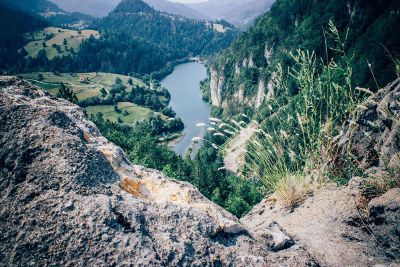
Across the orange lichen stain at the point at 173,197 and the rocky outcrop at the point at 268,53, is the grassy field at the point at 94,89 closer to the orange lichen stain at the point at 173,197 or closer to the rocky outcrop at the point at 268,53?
the rocky outcrop at the point at 268,53

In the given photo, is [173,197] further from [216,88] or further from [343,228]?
[216,88]

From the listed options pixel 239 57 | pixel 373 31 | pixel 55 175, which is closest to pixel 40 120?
pixel 55 175

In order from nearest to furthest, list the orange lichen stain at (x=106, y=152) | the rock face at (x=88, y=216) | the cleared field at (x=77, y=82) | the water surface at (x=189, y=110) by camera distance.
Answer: the rock face at (x=88, y=216)
the orange lichen stain at (x=106, y=152)
the water surface at (x=189, y=110)
the cleared field at (x=77, y=82)

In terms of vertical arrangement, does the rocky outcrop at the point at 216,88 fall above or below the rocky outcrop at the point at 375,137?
below

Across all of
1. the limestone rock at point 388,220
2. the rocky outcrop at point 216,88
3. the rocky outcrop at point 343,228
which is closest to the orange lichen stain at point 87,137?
the rocky outcrop at point 343,228

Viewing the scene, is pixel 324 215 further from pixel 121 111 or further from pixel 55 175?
pixel 121 111

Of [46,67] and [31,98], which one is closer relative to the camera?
[31,98]

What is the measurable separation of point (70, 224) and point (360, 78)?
82078 mm

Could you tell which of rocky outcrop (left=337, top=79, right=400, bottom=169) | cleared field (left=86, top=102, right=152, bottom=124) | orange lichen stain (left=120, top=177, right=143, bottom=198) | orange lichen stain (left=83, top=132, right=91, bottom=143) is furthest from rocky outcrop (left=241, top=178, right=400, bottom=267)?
cleared field (left=86, top=102, right=152, bottom=124)

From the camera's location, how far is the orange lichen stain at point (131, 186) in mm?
3862

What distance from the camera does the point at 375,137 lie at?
282 inches

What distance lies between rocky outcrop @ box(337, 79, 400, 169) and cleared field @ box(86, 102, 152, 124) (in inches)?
4640

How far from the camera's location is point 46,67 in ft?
605

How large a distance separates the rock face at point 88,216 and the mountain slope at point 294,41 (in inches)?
2605
